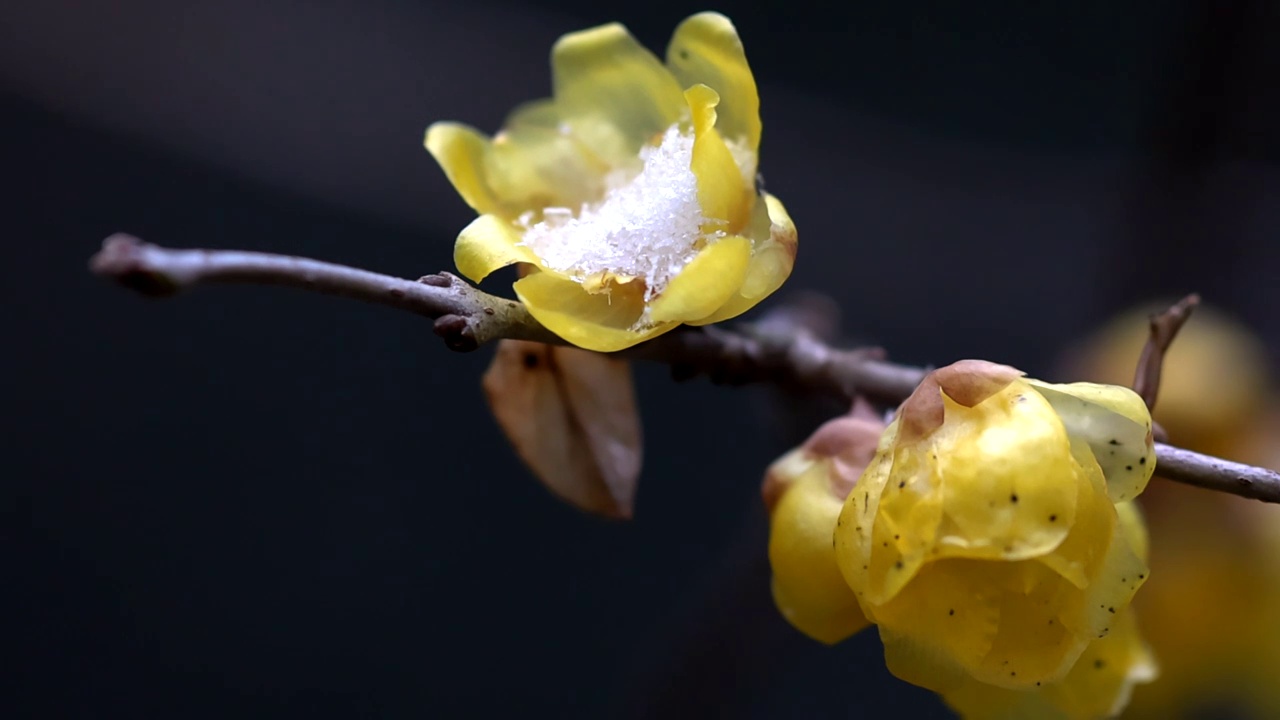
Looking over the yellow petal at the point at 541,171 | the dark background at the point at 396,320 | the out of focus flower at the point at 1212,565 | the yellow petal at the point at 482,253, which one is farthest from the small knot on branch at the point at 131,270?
the dark background at the point at 396,320

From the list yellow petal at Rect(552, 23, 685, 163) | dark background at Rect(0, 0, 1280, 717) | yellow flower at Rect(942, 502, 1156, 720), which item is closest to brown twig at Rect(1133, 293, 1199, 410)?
yellow flower at Rect(942, 502, 1156, 720)

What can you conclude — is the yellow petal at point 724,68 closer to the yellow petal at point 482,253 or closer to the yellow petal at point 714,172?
the yellow petal at point 714,172

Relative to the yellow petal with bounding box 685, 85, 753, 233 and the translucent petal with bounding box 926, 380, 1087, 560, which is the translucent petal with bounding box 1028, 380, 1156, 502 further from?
the yellow petal with bounding box 685, 85, 753, 233

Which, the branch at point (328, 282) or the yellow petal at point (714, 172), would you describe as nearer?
the branch at point (328, 282)

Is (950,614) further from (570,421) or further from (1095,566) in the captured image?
(570,421)

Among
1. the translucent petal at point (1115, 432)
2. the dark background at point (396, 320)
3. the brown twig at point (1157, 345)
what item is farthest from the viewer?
the dark background at point (396, 320)

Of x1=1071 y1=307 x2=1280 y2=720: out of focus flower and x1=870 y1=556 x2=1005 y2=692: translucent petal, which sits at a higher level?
x1=870 y1=556 x2=1005 y2=692: translucent petal

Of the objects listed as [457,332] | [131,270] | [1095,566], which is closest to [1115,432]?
[1095,566]

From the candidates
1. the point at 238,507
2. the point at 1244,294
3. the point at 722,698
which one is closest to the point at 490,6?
the point at 238,507
